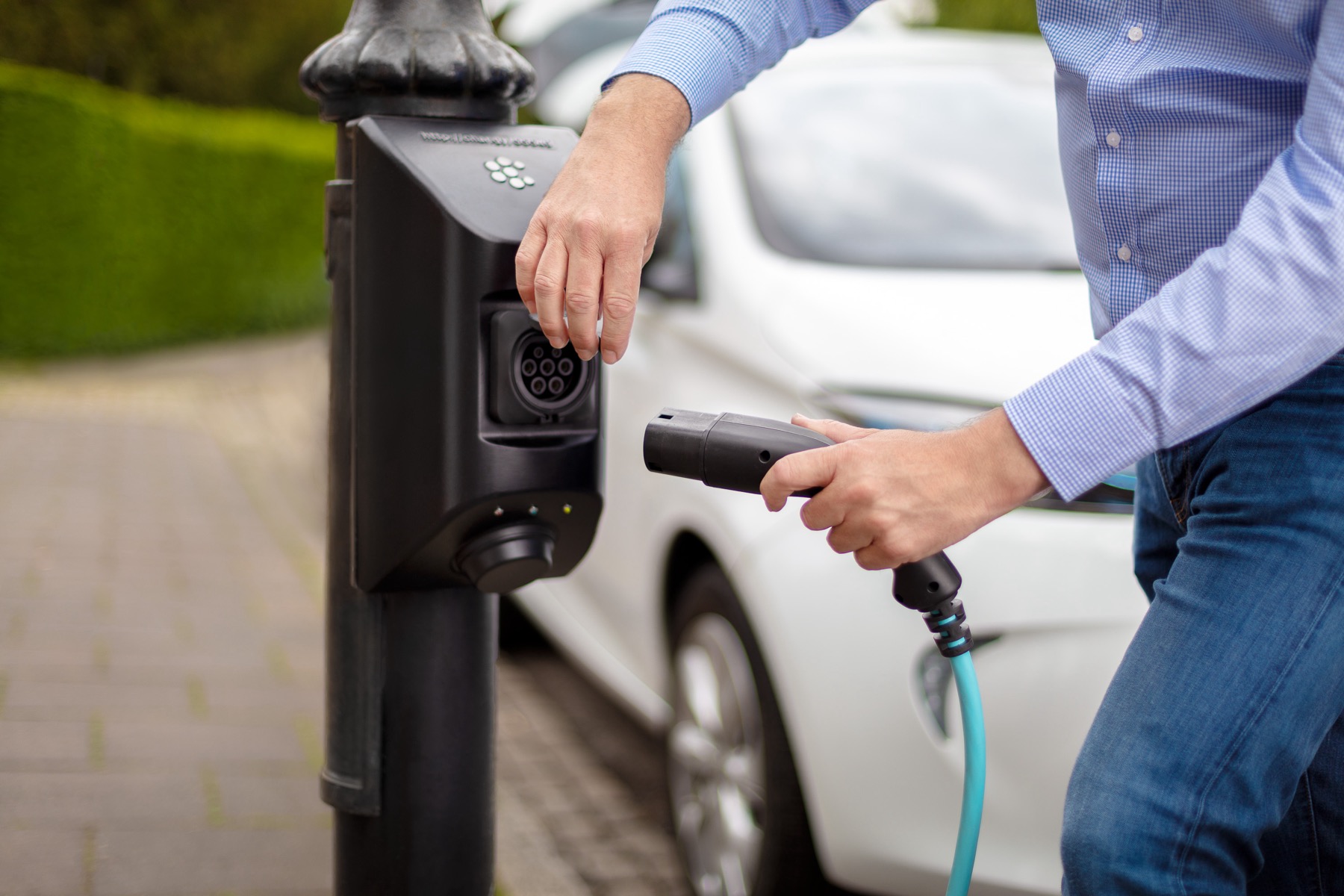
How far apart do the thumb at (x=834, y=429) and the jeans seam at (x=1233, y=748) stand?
394mm

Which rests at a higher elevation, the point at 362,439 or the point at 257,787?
the point at 362,439

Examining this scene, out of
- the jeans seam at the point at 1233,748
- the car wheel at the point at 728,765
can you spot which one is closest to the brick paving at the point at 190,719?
the car wheel at the point at 728,765

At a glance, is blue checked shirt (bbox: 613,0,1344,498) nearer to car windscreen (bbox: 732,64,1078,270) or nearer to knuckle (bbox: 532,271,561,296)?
knuckle (bbox: 532,271,561,296)

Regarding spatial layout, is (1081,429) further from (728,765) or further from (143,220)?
(143,220)

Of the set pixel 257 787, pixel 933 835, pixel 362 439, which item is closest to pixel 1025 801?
pixel 933 835

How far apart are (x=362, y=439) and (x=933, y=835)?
Answer: 1192 millimetres

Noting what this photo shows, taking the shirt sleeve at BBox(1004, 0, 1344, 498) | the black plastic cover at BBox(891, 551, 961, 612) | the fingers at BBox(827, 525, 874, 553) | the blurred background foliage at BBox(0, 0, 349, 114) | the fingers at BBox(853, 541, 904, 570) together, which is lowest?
the black plastic cover at BBox(891, 551, 961, 612)

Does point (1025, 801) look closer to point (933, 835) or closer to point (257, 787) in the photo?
point (933, 835)

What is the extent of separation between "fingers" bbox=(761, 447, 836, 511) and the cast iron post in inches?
25.4

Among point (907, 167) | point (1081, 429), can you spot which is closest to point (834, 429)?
point (1081, 429)

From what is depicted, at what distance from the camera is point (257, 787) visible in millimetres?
3145

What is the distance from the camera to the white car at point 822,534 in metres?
2.15

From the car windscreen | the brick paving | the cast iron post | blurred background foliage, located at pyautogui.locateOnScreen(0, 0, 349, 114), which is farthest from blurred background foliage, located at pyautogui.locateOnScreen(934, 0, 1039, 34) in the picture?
the cast iron post

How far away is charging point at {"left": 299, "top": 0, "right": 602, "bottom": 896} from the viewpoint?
1487 millimetres
